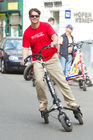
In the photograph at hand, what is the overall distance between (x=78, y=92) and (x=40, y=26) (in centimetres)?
543

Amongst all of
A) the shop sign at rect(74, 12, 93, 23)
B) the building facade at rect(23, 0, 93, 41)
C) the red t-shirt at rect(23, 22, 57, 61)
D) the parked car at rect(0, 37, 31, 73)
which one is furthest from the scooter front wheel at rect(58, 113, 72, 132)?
the shop sign at rect(74, 12, 93, 23)

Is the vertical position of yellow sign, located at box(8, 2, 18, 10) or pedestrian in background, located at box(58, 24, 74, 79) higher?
yellow sign, located at box(8, 2, 18, 10)

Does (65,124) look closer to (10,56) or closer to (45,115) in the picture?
(45,115)


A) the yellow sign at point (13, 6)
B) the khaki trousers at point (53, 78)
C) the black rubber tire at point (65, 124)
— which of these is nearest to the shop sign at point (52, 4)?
the yellow sign at point (13, 6)

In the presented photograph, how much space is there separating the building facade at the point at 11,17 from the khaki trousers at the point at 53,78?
30240 mm

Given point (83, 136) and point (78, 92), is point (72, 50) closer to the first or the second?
point (78, 92)

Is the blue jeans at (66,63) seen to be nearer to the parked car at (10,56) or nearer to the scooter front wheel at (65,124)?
the parked car at (10,56)

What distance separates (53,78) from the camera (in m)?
7.66

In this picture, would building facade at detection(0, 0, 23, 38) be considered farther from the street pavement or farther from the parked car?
the street pavement

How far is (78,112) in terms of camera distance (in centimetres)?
767

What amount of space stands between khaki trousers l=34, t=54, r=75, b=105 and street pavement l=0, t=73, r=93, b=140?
1.24 feet

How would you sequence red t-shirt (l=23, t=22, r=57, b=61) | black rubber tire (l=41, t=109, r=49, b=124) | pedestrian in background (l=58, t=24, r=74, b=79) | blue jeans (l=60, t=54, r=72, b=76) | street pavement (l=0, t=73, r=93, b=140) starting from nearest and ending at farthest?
street pavement (l=0, t=73, r=93, b=140) < red t-shirt (l=23, t=22, r=57, b=61) < black rubber tire (l=41, t=109, r=49, b=124) < pedestrian in background (l=58, t=24, r=74, b=79) < blue jeans (l=60, t=54, r=72, b=76)

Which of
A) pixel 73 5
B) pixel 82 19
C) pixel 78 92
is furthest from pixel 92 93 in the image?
pixel 73 5

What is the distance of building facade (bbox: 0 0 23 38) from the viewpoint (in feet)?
125
